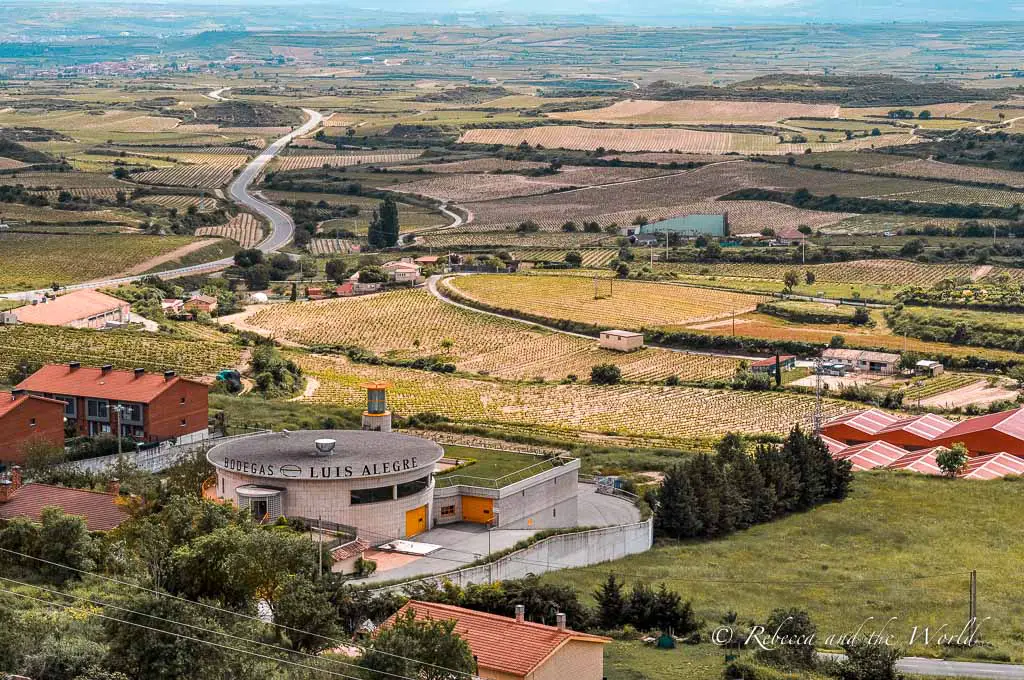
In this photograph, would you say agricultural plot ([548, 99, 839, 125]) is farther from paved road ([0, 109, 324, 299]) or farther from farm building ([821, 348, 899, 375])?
farm building ([821, 348, 899, 375])

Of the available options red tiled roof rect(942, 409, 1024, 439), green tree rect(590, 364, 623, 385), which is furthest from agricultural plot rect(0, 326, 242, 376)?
red tiled roof rect(942, 409, 1024, 439)

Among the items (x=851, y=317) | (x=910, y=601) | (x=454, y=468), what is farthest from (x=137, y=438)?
(x=851, y=317)

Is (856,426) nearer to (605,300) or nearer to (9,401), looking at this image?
(9,401)

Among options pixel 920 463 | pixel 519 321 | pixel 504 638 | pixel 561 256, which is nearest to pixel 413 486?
pixel 504 638

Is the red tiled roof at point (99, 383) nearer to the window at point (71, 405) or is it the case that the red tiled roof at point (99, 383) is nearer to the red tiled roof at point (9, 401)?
the window at point (71, 405)

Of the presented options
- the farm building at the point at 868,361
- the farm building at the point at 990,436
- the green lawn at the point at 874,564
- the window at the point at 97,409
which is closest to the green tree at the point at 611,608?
the green lawn at the point at 874,564
